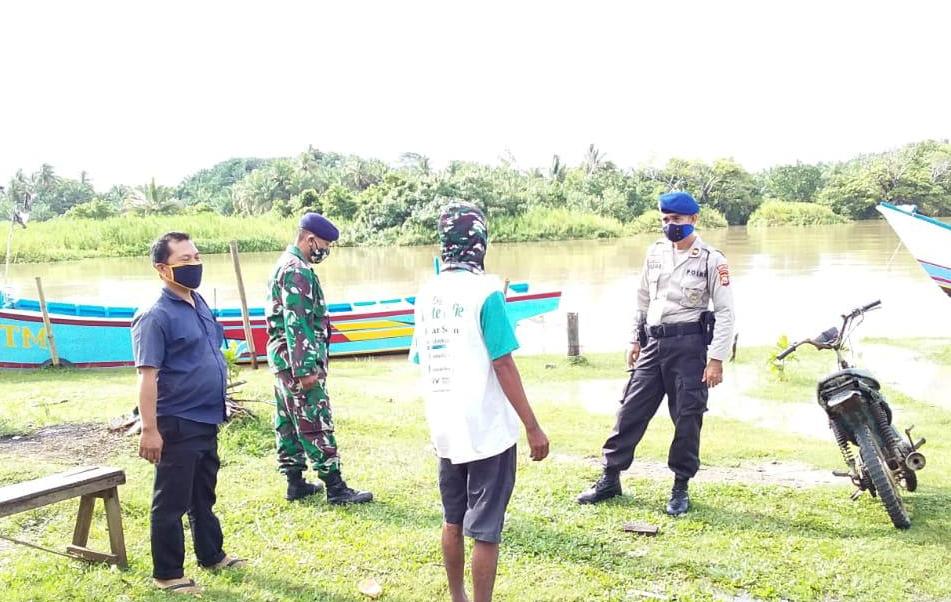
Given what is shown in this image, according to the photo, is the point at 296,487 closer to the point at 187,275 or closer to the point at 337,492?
the point at 337,492

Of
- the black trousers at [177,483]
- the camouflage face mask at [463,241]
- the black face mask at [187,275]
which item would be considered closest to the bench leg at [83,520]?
the black trousers at [177,483]

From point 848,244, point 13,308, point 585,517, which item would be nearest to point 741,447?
point 585,517

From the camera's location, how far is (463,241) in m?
2.78

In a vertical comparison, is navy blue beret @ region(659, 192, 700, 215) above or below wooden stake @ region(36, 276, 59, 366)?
above

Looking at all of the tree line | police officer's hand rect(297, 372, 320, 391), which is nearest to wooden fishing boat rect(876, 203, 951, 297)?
police officer's hand rect(297, 372, 320, 391)

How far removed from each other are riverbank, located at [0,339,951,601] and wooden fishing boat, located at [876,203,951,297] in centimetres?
525

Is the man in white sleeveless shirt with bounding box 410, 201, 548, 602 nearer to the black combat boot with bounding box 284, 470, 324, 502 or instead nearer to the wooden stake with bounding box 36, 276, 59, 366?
the black combat boot with bounding box 284, 470, 324, 502

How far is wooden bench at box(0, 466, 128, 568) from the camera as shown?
3219mm

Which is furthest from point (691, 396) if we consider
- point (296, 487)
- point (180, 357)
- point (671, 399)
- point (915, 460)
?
point (180, 357)

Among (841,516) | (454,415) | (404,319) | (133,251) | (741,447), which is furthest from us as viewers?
(133,251)

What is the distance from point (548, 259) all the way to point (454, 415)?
2825 centimetres

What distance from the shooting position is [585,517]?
4137mm

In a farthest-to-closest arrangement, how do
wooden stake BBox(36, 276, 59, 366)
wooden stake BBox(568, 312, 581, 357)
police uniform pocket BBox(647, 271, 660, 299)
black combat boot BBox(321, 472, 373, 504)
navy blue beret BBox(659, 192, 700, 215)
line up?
wooden stake BBox(36, 276, 59, 366) → wooden stake BBox(568, 312, 581, 357) → black combat boot BBox(321, 472, 373, 504) → police uniform pocket BBox(647, 271, 660, 299) → navy blue beret BBox(659, 192, 700, 215)

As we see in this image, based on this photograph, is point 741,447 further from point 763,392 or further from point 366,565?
point 366,565
